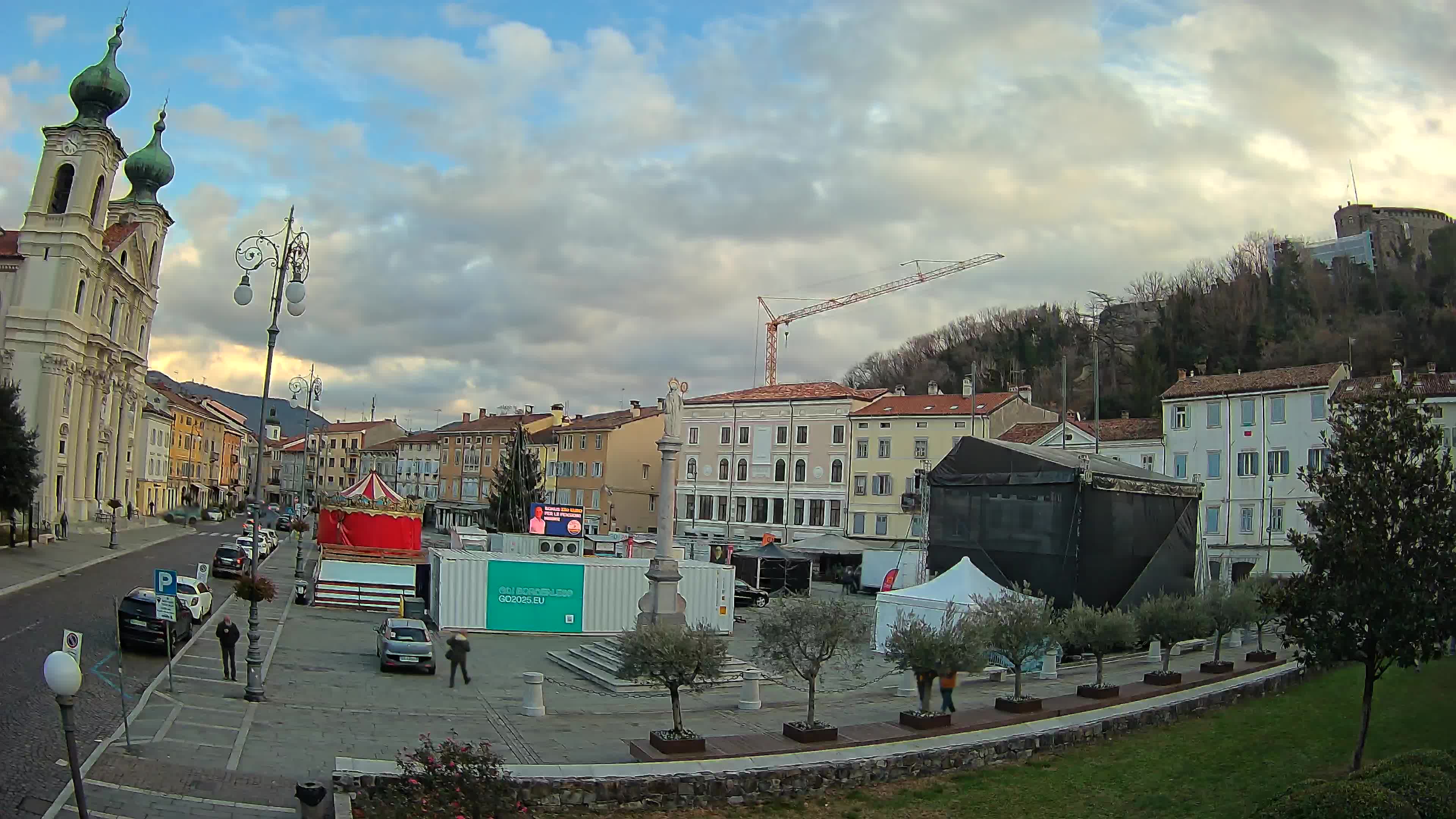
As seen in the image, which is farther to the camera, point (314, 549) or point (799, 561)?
point (314, 549)

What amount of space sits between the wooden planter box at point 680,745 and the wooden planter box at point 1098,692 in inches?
372

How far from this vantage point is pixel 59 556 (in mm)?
41219

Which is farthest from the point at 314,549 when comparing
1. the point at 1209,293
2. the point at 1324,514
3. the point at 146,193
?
the point at 1209,293

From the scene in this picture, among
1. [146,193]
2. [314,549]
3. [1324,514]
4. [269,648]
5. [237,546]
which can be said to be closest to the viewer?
[1324,514]

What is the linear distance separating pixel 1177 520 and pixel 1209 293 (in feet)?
212

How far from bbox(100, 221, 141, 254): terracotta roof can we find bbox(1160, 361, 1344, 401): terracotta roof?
6349cm

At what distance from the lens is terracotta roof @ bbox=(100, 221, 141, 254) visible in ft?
210

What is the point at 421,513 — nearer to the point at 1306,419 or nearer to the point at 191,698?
the point at 191,698

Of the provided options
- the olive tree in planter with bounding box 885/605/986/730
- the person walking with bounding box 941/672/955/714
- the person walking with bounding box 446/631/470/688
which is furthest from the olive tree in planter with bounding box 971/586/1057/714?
→ the person walking with bounding box 446/631/470/688

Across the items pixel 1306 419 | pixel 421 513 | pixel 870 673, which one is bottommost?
pixel 870 673

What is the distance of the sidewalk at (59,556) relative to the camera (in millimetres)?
32719

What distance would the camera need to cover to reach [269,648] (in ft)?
81.9

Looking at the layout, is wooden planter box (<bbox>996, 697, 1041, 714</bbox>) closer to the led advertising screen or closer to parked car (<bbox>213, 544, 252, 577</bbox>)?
the led advertising screen

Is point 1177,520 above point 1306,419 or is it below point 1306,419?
below
